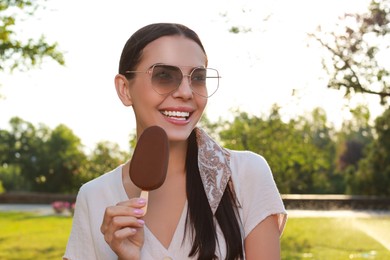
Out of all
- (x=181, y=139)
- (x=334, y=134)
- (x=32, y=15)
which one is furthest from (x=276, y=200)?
(x=334, y=134)

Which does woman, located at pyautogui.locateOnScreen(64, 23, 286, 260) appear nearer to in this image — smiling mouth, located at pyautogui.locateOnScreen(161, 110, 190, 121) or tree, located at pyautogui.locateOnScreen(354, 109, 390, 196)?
smiling mouth, located at pyautogui.locateOnScreen(161, 110, 190, 121)

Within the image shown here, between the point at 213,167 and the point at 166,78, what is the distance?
1.27ft

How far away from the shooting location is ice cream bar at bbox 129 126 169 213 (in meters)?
2.33

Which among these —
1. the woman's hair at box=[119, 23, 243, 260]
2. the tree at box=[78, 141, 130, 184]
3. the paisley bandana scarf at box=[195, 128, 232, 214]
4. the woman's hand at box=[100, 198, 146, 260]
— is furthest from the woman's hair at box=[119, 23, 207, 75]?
the tree at box=[78, 141, 130, 184]

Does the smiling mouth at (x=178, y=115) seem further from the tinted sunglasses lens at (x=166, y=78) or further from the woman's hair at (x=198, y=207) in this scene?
the woman's hair at (x=198, y=207)

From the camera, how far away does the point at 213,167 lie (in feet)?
8.85

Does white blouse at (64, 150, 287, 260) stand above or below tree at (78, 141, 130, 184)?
above

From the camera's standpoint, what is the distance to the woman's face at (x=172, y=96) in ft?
8.31

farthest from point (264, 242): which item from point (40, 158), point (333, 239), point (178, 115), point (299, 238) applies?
point (40, 158)

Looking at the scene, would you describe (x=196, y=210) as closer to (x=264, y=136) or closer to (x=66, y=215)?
(x=264, y=136)

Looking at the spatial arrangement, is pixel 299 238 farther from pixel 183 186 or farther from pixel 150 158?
pixel 150 158

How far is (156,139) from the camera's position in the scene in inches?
92.4

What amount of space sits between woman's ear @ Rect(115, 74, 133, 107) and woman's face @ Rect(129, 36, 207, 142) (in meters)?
0.09

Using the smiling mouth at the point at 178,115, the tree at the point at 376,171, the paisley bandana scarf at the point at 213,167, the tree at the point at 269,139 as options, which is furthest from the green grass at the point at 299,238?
the smiling mouth at the point at 178,115
